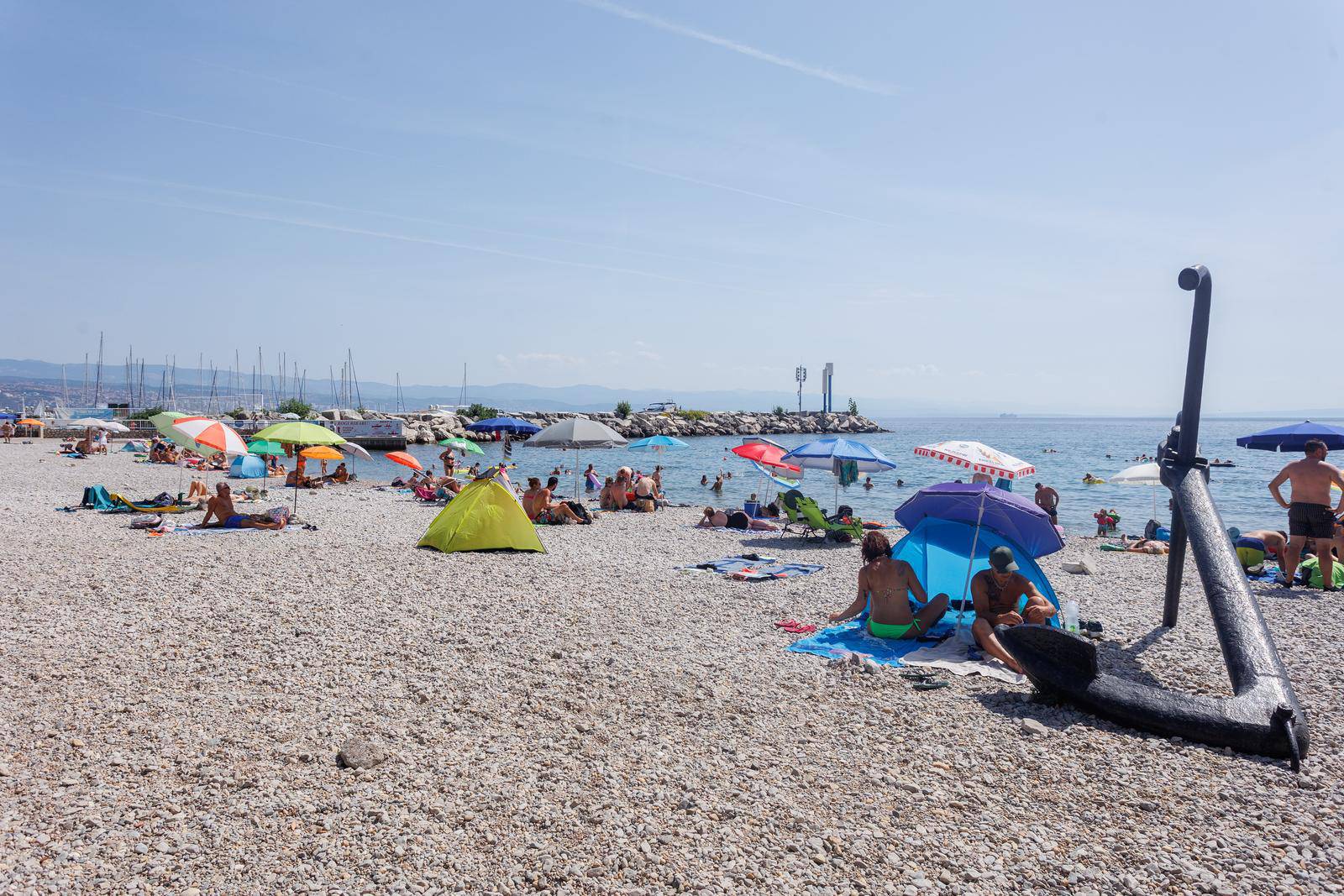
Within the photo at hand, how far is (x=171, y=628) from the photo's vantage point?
293 inches

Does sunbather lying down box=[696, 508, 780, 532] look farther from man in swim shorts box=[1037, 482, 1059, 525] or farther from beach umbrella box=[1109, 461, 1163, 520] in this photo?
beach umbrella box=[1109, 461, 1163, 520]

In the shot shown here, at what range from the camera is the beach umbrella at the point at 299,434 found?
14852 mm

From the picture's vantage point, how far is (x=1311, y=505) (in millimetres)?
9969

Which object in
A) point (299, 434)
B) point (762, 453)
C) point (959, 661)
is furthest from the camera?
point (762, 453)

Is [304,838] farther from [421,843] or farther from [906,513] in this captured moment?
[906,513]

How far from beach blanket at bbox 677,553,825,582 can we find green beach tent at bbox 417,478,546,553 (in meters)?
2.61

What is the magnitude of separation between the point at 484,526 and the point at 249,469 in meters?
16.8

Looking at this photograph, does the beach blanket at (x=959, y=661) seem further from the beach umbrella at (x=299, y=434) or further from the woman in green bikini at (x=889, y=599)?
the beach umbrella at (x=299, y=434)

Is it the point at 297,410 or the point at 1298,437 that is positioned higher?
the point at 1298,437

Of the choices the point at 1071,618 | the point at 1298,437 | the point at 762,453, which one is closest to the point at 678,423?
the point at 762,453

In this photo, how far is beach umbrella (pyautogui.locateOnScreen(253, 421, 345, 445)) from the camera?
48.7 ft

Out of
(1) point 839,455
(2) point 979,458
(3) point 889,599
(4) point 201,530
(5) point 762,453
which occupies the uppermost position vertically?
(2) point 979,458

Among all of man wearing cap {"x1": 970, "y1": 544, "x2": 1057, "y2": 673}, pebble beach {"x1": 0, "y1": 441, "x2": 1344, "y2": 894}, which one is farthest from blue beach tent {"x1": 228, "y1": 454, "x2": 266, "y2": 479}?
man wearing cap {"x1": 970, "y1": 544, "x2": 1057, "y2": 673}

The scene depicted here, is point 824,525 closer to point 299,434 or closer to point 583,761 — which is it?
point 299,434
